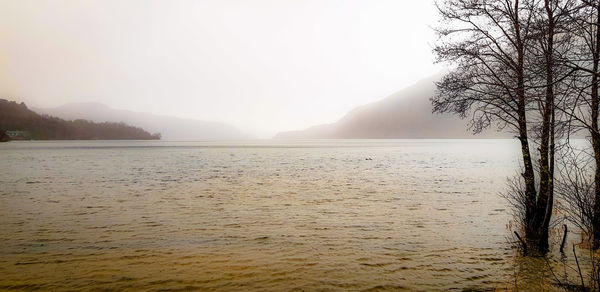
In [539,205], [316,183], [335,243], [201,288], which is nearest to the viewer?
[201,288]

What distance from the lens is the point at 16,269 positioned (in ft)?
33.3

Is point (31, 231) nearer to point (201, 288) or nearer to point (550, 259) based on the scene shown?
point (201, 288)

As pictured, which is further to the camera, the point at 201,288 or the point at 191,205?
the point at 191,205

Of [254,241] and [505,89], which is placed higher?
[505,89]

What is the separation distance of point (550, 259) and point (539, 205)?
1.79 m

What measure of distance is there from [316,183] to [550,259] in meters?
24.5

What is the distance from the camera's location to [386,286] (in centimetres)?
910

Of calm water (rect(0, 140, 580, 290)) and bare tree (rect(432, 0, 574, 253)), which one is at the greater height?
bare tree (rect(432, 0, 574, 253))

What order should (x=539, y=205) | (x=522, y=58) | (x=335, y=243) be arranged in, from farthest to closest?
(x=335, y=243)
(x=539, y=205)
(x=522, y=58)

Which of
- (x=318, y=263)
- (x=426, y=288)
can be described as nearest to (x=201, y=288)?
(x=318, y=263)

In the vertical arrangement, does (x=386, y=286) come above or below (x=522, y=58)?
below

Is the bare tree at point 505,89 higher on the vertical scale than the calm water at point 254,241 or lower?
higher

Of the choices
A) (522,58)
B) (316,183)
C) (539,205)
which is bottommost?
(316,183)

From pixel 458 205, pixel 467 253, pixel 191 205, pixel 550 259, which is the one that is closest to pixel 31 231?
pixel 191 205
